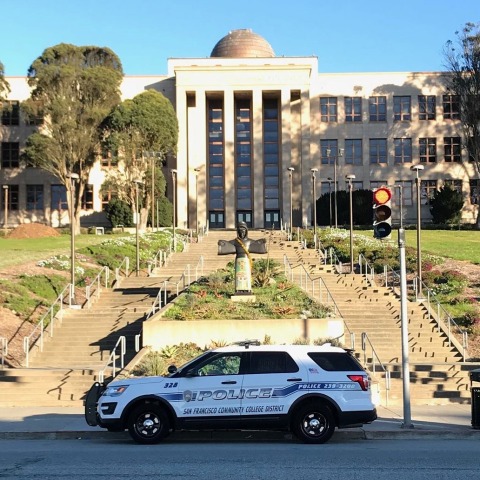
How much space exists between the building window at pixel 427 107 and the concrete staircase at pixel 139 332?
128ft

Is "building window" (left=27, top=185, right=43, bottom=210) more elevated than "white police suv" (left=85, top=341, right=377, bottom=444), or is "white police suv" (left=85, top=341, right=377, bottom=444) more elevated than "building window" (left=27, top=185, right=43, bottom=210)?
"building window" (left=27, top=185, right=43, bottom=210)

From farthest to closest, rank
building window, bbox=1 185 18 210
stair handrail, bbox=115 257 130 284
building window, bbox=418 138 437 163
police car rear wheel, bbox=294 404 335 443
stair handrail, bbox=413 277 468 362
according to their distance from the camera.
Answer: building window, bbox=418 138 437 163
building window, bbox=1 185 18 210
stair handrail, bbox=115 257 130 284
stair handrail, bbox=413 277 468 362
police car rear wheel, bbox=294 404 335 443

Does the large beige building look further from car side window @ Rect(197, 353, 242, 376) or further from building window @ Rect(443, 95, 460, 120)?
car side window @ Rect(197, 353, 242, 376)

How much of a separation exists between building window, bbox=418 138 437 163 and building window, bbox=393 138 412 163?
3.28 ft

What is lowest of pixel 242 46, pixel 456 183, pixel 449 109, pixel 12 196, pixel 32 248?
pixel 32 248

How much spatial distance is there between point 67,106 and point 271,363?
4712 centimetres

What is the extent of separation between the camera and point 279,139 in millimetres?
72375

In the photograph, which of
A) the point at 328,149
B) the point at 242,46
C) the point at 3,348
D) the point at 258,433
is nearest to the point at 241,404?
the point at 258,433

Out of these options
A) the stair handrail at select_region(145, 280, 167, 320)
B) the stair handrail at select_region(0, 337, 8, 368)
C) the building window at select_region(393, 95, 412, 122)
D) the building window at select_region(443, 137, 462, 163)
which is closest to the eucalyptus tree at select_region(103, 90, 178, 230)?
the building window at select_region(393, 95, 412, 122)

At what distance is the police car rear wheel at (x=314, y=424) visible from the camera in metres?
12.5

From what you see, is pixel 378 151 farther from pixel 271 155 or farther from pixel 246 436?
pixel 246 436

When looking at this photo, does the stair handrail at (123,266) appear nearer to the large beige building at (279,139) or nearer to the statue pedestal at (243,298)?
the statue pedestal at (243,298)

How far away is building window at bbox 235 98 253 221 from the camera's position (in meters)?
71.9

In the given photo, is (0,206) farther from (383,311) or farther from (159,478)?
(159,478)
